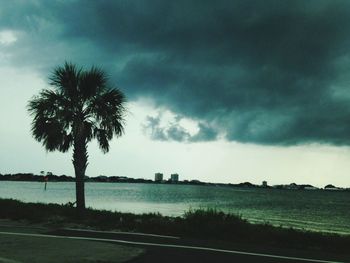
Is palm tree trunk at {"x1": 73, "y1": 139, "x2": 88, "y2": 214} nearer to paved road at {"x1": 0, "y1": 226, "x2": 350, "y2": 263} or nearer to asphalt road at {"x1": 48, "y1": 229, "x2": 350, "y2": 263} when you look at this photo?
paved road at {"x1": 0, "y1": 226, "x2": 350, "y2": 263}

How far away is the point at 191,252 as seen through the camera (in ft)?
34.9

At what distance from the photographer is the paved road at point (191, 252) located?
32.3ft

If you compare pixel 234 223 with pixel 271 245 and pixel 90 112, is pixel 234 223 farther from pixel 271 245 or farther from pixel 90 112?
pixel 90 112

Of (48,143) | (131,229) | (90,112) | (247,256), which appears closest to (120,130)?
(90,112)

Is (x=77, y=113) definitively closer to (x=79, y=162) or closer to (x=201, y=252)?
(x=79, y=162)

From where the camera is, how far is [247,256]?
1031 centimetres

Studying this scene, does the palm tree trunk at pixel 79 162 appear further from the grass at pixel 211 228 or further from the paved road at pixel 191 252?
the paved road at pixel 191 252

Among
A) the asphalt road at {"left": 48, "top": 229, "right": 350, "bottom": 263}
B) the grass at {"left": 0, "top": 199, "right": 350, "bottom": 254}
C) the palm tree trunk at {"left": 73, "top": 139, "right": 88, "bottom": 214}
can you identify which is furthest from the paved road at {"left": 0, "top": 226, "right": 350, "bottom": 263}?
the palm tree trunk at {"left": 73, "top": 139, "right": 88, "bottom": 214}

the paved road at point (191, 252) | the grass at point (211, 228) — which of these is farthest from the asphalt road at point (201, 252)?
the grass at point (211, 228)

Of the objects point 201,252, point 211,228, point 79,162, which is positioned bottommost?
point 201,252

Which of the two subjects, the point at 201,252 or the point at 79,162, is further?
the point at 79,162

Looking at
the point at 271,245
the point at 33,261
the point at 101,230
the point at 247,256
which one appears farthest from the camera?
the point at 101,230

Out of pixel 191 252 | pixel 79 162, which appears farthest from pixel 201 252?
pixel 79 162

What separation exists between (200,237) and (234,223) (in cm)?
164
